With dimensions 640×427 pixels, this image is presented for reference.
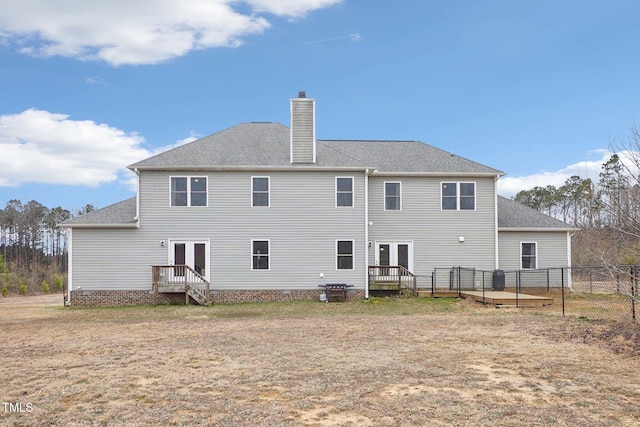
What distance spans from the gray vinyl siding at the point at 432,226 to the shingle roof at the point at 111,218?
986 cm

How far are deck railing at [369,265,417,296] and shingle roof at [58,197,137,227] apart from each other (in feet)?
32.1

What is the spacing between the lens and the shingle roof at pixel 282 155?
19.0 metres

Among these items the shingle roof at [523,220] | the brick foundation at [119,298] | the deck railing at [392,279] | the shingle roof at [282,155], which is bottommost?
the brick foundation at [119,298]

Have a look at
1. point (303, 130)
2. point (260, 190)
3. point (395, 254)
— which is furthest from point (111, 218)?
point (395, 254)

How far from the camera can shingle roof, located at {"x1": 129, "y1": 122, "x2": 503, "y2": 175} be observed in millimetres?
19016

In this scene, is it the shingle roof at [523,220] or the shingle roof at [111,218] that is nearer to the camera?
the shingle roof at [111,218]

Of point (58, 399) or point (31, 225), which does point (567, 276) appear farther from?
point (31, 225)

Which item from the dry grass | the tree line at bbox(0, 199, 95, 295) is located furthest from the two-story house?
the tree line at bbox(0, 199, 95, 295)

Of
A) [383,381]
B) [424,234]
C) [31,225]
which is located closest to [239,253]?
[424,234]

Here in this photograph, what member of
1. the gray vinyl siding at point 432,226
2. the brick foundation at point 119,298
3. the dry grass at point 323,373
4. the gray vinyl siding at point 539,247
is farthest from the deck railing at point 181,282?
the gray vinyl siding at point 539,247

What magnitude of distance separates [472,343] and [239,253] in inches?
437

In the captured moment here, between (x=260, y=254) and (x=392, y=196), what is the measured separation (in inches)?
245

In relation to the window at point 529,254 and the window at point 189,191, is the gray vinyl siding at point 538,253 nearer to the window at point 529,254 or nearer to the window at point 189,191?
the window at point 529,254

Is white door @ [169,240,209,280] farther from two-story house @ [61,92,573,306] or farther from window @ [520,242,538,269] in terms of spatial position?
window @ [520,242,538,269]
